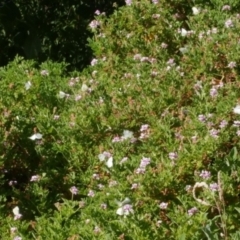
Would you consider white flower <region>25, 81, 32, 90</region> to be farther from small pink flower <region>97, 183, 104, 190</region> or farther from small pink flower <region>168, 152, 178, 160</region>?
small pink flower <region>168, 152, 178, 160</region>

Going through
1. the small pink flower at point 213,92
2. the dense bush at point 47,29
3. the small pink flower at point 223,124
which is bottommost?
the small pink flower at point 223,124

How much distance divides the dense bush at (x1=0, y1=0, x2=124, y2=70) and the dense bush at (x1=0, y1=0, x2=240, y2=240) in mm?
1373

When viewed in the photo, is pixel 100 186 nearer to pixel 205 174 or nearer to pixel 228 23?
pixel 205 174

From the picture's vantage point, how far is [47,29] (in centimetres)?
592

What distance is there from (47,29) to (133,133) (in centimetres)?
273

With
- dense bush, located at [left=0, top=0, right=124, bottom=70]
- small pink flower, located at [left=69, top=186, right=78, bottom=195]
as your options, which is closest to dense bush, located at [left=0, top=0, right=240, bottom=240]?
small pink flower, located at [left=69, top=186, right=78, bottom=195]

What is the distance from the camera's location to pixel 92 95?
146 inches

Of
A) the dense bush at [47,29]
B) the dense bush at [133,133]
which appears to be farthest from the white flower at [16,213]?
the dense bush at [47,29]

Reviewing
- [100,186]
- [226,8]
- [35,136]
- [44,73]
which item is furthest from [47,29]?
[100,186]

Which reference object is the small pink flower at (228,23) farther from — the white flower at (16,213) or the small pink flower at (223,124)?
the white flower at (16,213)

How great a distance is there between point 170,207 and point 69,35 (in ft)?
10.8

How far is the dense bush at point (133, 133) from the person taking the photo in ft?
8.99

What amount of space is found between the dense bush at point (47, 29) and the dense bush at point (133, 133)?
1373mm

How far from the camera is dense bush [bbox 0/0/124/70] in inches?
227
